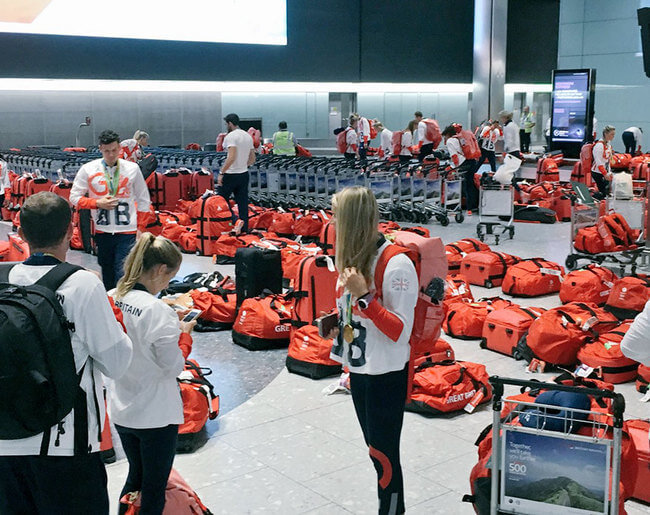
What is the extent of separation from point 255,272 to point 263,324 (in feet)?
2.50

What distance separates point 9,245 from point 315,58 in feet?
69.0

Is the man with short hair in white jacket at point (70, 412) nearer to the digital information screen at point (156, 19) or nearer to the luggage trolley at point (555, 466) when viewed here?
the luggage trolley at point (555, 466)

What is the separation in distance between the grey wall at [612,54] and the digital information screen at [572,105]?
437 cm

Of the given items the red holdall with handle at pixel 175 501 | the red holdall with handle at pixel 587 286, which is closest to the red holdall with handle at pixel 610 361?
the red holdall with handle at pixel 587 286

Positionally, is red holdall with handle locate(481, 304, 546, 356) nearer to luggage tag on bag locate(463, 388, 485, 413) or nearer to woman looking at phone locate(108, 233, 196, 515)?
luggage tag on bag locate(463, 388, 485, 413)

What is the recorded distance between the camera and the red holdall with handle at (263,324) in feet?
23.6

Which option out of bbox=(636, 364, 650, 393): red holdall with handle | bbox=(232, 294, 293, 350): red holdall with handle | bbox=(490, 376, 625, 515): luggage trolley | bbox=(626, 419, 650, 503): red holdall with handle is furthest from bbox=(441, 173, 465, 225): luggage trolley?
bbox=(490, 376, 625, 515): luggage trolley

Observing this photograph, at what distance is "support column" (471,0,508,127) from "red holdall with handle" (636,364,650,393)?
2059 cm

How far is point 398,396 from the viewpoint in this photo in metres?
3.47

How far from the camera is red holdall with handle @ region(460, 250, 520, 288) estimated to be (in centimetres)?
932

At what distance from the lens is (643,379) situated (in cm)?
601

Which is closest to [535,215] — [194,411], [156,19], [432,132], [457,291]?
[432,132]

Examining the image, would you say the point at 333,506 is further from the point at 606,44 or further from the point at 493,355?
the point at 606,44

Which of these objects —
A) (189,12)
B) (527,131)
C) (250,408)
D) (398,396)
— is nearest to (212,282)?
(250,408)
